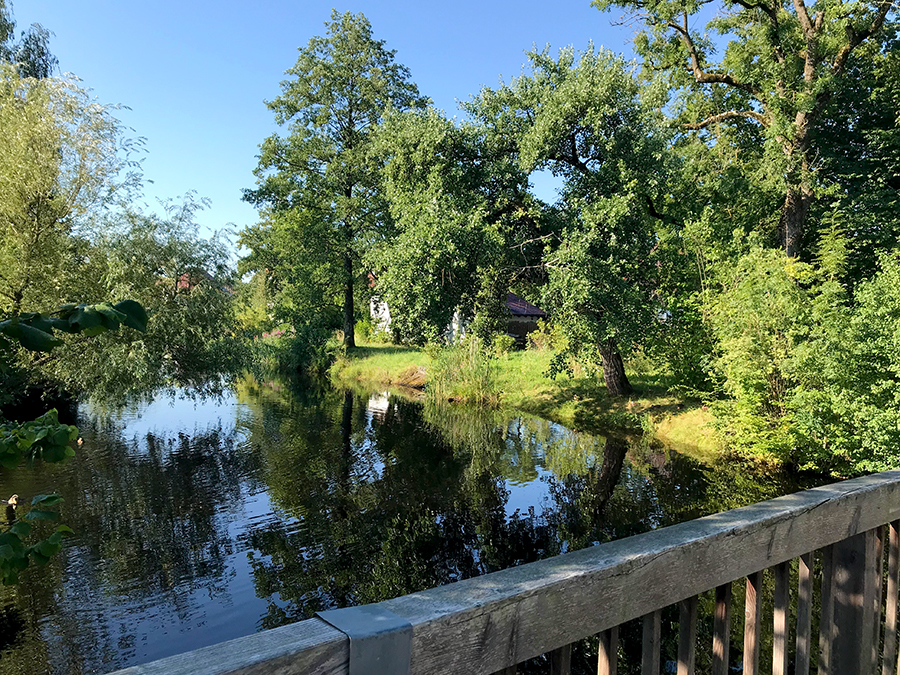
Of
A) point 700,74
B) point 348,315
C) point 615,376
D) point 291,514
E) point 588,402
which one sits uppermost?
point 700,74

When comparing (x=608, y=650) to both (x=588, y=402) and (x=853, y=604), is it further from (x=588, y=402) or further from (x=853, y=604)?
(x=588, y=402)

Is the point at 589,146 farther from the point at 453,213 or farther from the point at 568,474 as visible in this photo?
the point at 568,474

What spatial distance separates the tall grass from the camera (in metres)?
19.9

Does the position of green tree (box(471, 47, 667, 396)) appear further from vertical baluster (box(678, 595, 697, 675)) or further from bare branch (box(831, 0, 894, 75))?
vertical baluster (box(678, 595, 697, 675))

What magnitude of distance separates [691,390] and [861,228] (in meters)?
7.02

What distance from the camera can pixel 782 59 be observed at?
14852 millimetres

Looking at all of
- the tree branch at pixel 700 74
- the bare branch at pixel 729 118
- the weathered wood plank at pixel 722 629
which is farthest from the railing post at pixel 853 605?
the tree branch at pixel 700 74

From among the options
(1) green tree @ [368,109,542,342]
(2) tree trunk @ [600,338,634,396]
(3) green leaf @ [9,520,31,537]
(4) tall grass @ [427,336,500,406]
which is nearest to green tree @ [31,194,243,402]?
(1) green tree @ [368,109,542,342]

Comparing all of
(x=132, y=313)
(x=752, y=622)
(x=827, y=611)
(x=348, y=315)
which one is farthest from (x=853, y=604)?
(x=348, y=315)

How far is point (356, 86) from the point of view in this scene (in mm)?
29469

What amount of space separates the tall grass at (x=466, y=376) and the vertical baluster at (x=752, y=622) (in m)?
17.5

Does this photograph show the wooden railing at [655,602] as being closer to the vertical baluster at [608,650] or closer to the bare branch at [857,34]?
the vertical baluster at [608,650]

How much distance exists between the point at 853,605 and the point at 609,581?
113 centimetres

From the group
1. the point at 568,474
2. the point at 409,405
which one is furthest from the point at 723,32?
the point at 409,405
